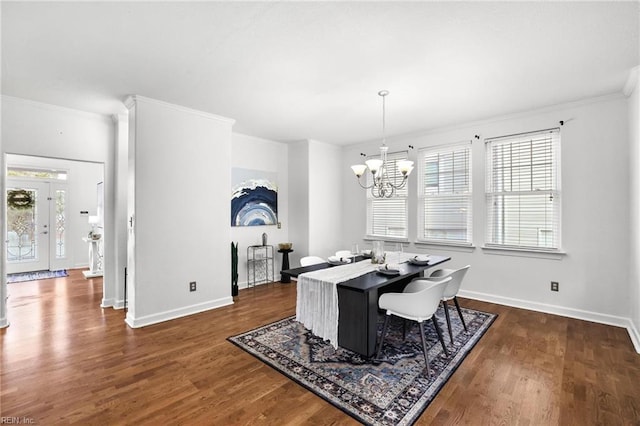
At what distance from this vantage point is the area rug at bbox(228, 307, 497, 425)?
80.6 inches

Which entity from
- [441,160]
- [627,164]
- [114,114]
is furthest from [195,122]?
[627,164]

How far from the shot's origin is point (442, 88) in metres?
3.25

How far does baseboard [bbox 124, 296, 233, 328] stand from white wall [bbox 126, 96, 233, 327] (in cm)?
1

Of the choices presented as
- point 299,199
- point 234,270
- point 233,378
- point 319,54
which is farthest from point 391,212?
point 233,378

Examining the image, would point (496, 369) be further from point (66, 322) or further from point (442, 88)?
point (66, 322)

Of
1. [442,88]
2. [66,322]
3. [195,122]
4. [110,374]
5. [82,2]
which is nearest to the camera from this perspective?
[82,2]

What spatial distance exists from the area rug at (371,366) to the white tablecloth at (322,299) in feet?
0.81

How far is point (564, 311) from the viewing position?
12.4 ft

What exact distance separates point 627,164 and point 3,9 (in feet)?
19.0

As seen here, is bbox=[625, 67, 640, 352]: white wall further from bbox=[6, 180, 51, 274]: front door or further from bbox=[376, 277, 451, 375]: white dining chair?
bbox=[6, 180, 51, 274]: front door

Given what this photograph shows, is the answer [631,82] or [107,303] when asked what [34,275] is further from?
[631,82]

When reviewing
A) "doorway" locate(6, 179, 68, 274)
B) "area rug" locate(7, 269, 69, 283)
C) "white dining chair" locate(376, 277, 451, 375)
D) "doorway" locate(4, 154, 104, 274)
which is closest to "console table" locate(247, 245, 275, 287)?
"white dining chair" locate(376, 277, 451, 375)

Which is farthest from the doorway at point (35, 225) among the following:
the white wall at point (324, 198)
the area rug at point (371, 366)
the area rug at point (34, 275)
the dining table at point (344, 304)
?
the dining table at point (344, 304)

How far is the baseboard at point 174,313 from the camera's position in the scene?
138 inches
